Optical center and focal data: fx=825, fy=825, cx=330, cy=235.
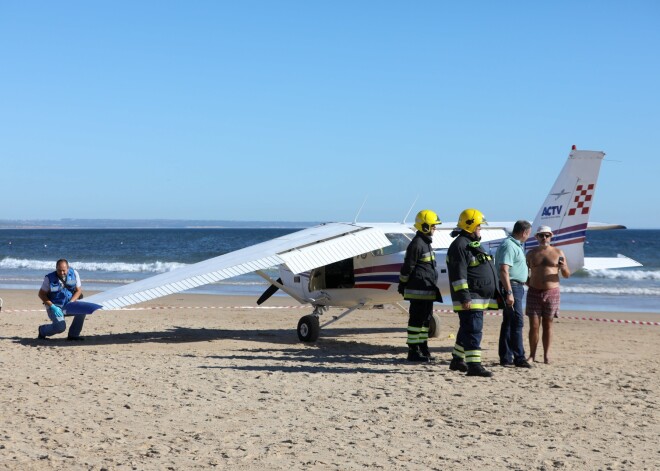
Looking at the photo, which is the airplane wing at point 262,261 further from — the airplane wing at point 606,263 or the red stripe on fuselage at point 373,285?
the airplane wing at point 606,263

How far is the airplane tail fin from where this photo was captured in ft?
38.3

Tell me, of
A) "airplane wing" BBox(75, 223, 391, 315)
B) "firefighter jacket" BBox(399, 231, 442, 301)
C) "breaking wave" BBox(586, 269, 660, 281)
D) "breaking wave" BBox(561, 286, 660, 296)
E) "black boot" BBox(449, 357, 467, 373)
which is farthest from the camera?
"breaking wave" BBox(586, 269, 660, 281)

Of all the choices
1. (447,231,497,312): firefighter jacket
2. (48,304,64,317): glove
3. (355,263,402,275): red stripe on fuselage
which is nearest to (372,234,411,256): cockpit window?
(355,263,402,275): red stripe on fuselage

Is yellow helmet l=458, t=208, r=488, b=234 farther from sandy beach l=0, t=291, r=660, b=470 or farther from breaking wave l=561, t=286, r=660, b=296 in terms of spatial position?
breaking wave l=561, t=286, r=660, b=296

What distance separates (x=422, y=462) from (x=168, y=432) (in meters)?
2.21

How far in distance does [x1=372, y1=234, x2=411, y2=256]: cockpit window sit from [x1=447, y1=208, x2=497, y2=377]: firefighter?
12.0 ft

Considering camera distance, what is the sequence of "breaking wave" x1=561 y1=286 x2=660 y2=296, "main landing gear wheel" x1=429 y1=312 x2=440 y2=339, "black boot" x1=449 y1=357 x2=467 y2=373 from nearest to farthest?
"black boot" x1=449 y1=357 x2=467 y2=373 < "main landing gear wheel" x1=429 y1=312 x2=440 y2=339 < "breaking wave" x1=561 y1=286 x2=660 y2=296

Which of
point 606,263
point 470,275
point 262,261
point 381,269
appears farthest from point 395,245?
point 606,263

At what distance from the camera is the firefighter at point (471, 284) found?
30.9 feet

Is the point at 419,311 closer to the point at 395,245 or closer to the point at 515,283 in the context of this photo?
the point at 515,283

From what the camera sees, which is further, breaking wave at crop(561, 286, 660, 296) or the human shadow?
breaking wave at crop(561, 286, 660, 296)

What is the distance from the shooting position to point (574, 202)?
11805 millimetres

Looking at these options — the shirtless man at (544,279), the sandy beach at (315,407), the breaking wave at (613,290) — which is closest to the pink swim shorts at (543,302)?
the shirtless man at (544,279)

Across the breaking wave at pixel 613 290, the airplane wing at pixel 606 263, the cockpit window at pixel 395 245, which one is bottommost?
the breaking wave at pixel 613 290
